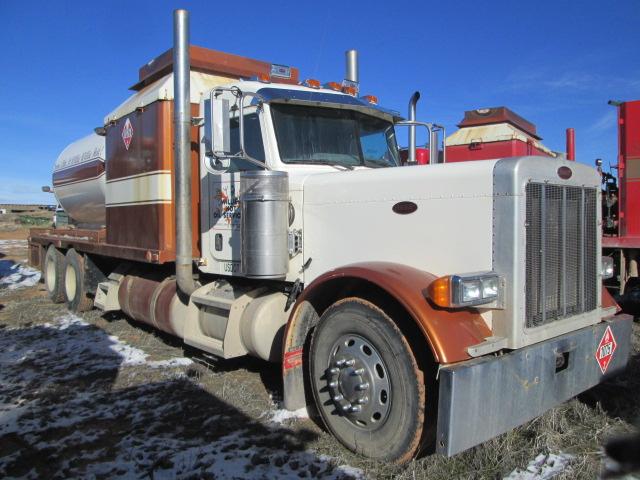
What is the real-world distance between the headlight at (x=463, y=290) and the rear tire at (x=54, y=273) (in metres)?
A: 8.01

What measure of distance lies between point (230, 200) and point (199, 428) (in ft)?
6.51

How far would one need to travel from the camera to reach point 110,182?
7.24 meters

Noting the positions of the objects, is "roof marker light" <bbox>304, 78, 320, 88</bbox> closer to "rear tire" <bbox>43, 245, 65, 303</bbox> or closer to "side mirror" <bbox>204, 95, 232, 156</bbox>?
"side mirror" <bbox>204, 95, 232, 156</bbox>

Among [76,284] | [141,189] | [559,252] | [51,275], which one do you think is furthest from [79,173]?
[559,252]

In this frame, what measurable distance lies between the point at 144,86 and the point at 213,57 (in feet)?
4.28

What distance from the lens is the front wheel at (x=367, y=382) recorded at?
3.17 metres

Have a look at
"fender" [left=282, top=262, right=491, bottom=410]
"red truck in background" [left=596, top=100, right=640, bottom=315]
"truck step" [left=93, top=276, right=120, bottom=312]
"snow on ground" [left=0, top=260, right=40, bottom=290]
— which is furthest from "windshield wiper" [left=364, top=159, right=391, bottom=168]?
"snow on ground" [left=0, top=260, right=40, bottom=290]

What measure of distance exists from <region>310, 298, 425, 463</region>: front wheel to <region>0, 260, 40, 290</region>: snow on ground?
1042 cm

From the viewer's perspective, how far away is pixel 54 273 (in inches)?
377

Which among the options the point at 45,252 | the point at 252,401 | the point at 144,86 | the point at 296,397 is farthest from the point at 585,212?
the point at 45,252

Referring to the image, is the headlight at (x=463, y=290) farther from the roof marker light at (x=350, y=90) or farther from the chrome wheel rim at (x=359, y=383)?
the roof marker light at (x=350, y=90)

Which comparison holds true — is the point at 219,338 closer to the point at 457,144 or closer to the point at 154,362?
the point at 154,362

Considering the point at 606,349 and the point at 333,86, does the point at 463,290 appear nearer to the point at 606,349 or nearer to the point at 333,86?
the point at 606,349

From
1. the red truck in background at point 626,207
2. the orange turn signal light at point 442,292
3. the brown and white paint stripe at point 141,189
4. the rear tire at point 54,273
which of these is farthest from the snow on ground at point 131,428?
the red truck in background at point 626,207
